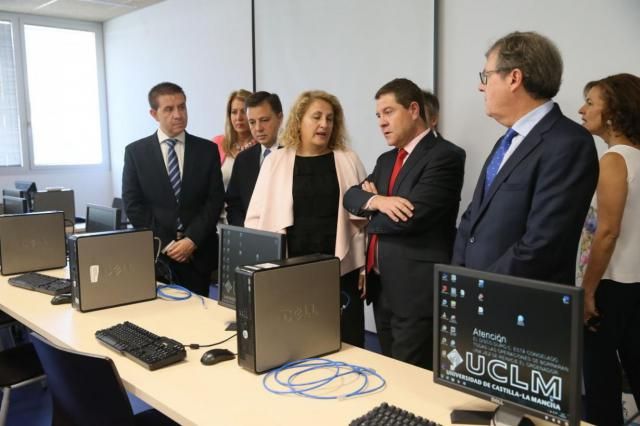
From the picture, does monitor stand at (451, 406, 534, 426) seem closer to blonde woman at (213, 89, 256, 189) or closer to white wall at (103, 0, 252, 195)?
blonde woman at (213, 89, 256, 189)

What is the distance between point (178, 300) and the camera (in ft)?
8.16

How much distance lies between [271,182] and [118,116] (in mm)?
5282

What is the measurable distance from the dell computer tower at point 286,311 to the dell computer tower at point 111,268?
912 mm

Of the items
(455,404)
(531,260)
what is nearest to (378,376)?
(455,404)

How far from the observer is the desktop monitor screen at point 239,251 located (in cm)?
190

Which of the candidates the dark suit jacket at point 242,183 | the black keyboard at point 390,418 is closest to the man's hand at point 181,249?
the dark suit jacket at point 242,183

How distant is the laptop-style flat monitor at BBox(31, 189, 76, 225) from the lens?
444 centimetres

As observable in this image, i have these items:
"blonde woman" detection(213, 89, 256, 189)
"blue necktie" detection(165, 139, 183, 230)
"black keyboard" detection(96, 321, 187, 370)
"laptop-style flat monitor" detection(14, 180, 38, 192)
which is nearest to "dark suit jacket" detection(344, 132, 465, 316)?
"black keyboard" detection(96, 321, 187, 370)

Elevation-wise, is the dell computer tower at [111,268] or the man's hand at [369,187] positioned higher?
the man's hand at [369,187]

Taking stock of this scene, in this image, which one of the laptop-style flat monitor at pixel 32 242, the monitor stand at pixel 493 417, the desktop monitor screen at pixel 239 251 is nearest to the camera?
the monitor stand at pixel 493 417

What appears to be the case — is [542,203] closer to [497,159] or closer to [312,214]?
[497,159]

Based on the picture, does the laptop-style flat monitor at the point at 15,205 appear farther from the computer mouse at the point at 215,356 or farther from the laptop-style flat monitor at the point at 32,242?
the computer mouse at the point at 215,356

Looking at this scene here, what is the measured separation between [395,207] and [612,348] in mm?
1013

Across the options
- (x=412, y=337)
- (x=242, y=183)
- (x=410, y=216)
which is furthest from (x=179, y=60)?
(x=412, y=337)
